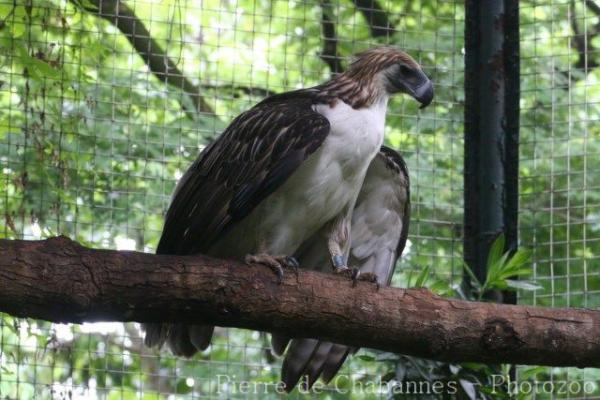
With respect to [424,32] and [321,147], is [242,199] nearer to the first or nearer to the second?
[321,147]

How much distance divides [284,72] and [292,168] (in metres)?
2.01

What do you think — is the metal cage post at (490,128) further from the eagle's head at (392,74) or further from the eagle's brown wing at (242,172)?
the eagle's brown wing at (242,172)

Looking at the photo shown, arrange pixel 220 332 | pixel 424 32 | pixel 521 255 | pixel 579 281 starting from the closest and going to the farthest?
pixel 521 255 → pixel 579 281 → pixel 424 32 → pixel 220 332

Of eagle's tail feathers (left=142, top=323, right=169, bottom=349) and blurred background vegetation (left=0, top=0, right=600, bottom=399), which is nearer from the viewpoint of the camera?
eagle's tail feathers (left=142, top=323, right=169, bottom=349)

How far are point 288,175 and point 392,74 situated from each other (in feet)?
2.75

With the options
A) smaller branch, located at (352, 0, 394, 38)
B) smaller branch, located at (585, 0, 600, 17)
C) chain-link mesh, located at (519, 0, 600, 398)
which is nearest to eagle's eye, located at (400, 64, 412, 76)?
chain-link mesh, located at (519, 0, 600, 398)

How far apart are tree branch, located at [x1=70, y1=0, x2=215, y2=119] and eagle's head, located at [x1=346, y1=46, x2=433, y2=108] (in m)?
1.35

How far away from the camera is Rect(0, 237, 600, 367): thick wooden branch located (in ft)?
11.7

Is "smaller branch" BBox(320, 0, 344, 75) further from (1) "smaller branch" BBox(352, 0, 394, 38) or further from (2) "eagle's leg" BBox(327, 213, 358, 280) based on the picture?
(2) "eagle's leg" BBox(327, 213, 358, 280)

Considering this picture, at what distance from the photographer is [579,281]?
5.73 m

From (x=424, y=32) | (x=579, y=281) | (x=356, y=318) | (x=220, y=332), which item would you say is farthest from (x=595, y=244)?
(x=220, y=332)

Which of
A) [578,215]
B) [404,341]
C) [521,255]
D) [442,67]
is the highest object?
[442,67]

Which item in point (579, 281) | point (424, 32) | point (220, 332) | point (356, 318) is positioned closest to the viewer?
point (356, 318)

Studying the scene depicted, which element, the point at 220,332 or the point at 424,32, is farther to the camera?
the point at 220,332
